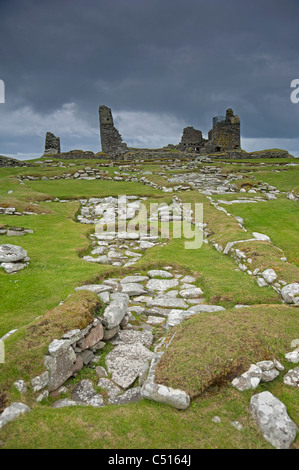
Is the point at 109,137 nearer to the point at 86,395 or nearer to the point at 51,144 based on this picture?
the point at 51,144

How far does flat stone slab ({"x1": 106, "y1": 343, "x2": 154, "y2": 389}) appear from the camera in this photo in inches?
255

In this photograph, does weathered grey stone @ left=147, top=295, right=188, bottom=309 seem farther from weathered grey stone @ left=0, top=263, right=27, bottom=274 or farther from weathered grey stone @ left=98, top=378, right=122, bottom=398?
weathered grey stone @ left=0, top=263, right=27, bottom=274

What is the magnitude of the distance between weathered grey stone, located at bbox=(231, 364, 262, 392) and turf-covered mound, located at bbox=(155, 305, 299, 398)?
0.41ft

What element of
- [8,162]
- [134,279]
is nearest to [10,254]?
[134,279]

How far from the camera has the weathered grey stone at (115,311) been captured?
25.8 ft

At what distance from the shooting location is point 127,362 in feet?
23.1

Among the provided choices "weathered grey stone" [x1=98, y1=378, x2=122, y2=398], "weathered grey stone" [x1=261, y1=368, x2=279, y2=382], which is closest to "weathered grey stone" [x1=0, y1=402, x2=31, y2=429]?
"weathered grey stone" [x1=98, y1=378, x2=122, y2=398]

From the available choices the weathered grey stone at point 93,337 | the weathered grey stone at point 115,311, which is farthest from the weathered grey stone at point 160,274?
the weathered grey stone at point 93,337

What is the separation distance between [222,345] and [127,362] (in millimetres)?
2487

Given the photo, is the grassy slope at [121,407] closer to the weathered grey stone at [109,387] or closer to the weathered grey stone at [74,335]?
the weathered grey stone at [109,387]
